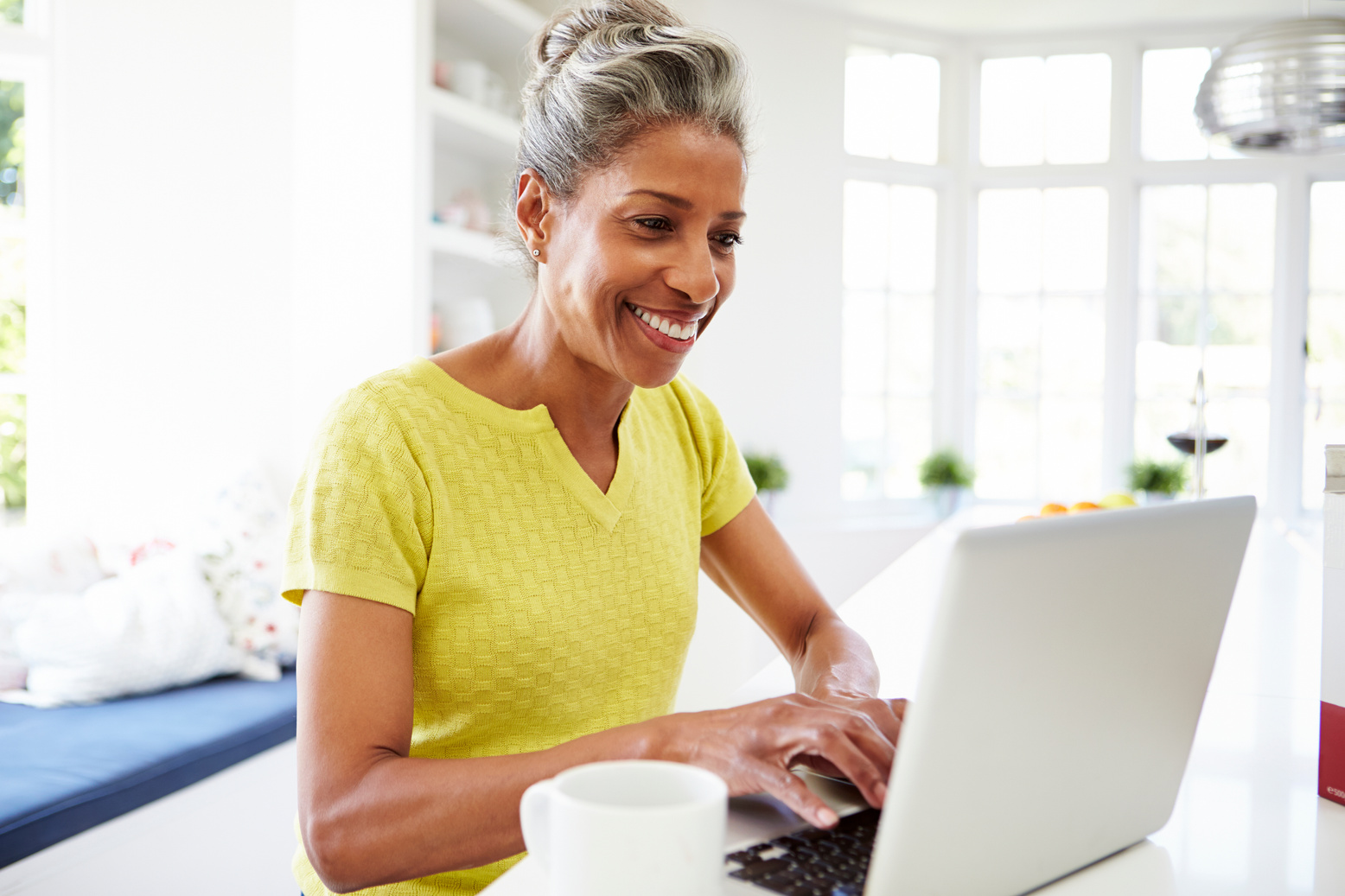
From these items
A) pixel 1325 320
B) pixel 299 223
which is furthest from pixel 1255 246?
pixel 299 223

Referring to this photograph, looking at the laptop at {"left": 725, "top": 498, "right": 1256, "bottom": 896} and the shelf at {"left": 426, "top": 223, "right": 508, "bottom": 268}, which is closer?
the laptop at {"left": 725, "top": 498, "right": 1256, "bottom": 896}

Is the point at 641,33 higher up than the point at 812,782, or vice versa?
the point at 641,33

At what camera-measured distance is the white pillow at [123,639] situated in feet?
7.34

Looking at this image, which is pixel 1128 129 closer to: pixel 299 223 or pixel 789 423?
pixel 789 423

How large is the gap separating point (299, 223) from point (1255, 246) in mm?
4020

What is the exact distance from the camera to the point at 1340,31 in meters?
2.22

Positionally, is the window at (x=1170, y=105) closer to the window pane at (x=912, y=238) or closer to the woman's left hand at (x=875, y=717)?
the window pane at (x=912, y=238)

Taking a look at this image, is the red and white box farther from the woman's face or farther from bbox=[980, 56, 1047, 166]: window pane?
bbox=[980, 56, 1047, 166]: window pane

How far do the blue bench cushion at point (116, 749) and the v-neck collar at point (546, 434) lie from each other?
3.91 feet

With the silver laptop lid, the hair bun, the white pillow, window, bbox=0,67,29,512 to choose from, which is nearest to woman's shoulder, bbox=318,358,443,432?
the hair bun

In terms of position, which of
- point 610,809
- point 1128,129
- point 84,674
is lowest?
point 84,674

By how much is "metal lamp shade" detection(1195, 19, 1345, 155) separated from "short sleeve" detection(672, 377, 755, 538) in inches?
66.8

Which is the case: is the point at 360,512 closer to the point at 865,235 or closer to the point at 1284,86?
the point at 1284,86

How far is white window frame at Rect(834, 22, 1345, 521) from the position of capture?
4.55 meters
